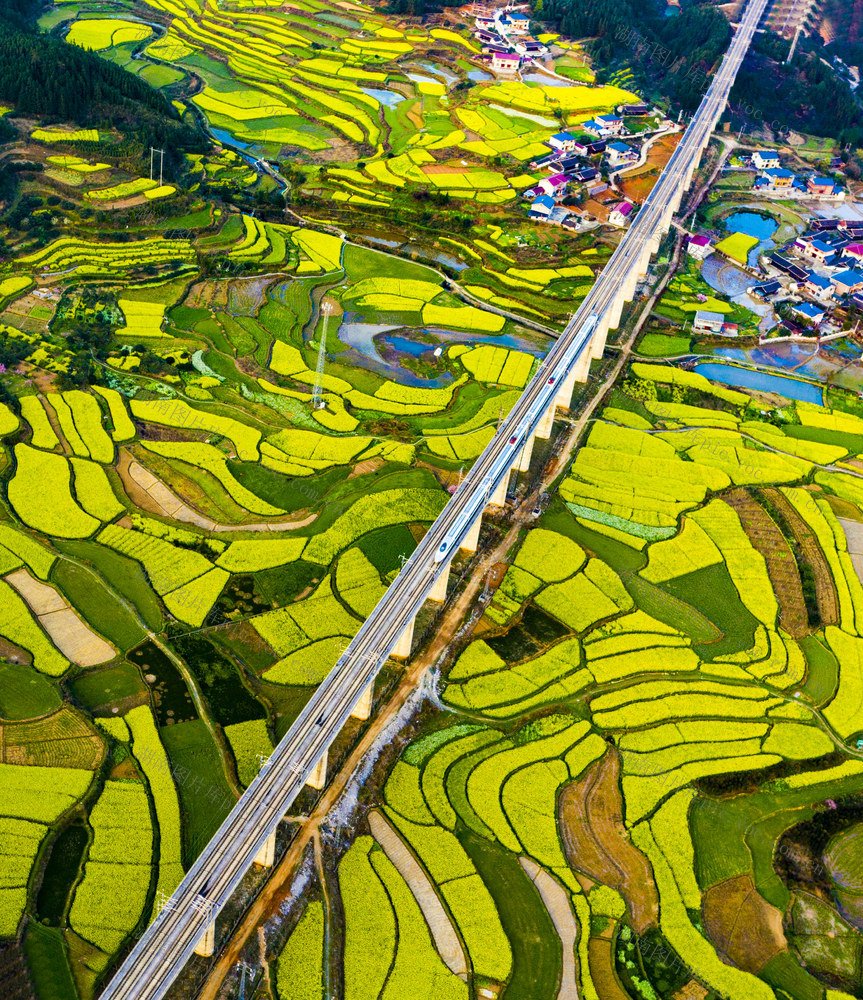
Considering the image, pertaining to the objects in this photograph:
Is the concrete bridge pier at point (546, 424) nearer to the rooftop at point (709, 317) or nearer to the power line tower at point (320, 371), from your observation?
the power line tower at point (320, 371)

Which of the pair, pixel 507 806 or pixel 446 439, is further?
pixel 446 439

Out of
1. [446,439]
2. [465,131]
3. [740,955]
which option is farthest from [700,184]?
[740,955]

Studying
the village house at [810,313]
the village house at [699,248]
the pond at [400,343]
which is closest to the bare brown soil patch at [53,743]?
the pond at [400,343]

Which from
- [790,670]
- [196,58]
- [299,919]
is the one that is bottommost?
[299,919]

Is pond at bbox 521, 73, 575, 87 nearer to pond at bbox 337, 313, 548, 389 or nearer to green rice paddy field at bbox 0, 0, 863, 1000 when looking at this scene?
green rice paddy field at bbox 0, 0, 863, 1000

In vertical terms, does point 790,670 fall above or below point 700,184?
below

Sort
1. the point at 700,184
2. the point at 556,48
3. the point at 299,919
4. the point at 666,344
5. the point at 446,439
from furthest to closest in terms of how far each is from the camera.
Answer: the point at 556,48 < the point at 700,184 < the point at 666,344 < the point at 446,439 < the point at 299,919

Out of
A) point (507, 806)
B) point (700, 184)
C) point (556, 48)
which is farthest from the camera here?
point (556, 48)

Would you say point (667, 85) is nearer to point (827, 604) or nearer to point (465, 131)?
point (465, 131)
